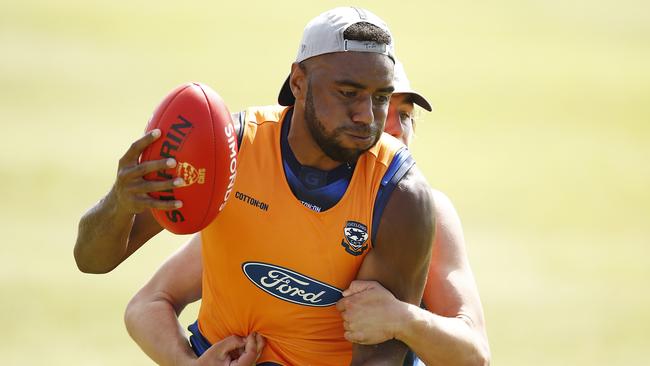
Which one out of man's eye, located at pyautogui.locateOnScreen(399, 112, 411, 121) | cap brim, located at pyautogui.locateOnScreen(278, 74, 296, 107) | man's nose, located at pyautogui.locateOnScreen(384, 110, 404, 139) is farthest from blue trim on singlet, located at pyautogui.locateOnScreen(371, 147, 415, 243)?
man's eye, located at pyautogui.locateOnScreen(399, 112, 411, 121)

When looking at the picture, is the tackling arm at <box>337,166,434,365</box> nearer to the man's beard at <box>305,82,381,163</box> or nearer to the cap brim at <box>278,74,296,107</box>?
the man's beard at <box>305,82,381,163</box>

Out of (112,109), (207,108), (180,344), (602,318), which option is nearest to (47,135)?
(112,109)

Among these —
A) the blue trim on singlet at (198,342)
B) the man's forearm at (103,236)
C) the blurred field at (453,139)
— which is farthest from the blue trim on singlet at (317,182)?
the blurred field at (453,139)

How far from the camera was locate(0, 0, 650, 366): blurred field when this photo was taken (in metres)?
7.88

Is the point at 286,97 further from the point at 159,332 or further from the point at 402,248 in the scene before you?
the point at 159,332

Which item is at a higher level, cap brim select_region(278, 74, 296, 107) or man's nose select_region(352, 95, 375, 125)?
man's nose select_region(352, 95, 375, 125)

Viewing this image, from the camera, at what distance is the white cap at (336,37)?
347 cm

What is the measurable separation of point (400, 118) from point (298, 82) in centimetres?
91

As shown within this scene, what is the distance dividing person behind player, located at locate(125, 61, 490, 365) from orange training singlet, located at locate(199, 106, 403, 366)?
0.13 m

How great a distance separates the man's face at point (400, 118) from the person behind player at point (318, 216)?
2.24ft

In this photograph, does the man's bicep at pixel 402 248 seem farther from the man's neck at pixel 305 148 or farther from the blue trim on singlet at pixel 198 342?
the blue trim on singlet at pixel 198 342

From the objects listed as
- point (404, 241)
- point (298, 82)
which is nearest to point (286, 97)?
point (298, 82)

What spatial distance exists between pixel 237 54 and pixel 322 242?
A: 276 inches

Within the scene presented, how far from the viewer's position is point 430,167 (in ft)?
30.5
